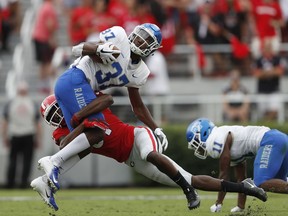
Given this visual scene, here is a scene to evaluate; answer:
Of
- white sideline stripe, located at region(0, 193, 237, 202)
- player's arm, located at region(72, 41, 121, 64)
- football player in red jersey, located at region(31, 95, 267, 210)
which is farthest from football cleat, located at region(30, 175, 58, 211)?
white sideline stripe, located at region(0, 193, 237, 202)

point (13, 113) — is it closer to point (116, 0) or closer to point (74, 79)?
point (116, 0)

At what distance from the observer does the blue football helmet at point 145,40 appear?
9.58 m

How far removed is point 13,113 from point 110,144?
6.97m

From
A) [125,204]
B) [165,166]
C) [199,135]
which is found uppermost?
[199,135]

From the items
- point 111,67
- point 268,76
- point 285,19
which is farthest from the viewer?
point 285,19

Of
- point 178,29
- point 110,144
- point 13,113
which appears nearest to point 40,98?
point 13,113

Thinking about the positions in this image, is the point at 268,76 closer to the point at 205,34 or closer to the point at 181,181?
the point at 205,34

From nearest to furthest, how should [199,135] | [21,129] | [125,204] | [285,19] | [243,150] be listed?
[243,150], [199,135], [125,204], [21,129], [285,19]

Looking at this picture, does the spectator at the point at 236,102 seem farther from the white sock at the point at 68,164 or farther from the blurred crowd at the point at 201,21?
the white sock at the point at 68,164

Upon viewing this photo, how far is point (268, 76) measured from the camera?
16484 millimetres

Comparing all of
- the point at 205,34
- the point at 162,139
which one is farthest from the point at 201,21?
the point at 162,139

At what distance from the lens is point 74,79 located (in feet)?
30.9

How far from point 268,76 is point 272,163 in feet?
22.4

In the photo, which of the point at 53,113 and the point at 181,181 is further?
the point at 53,113
